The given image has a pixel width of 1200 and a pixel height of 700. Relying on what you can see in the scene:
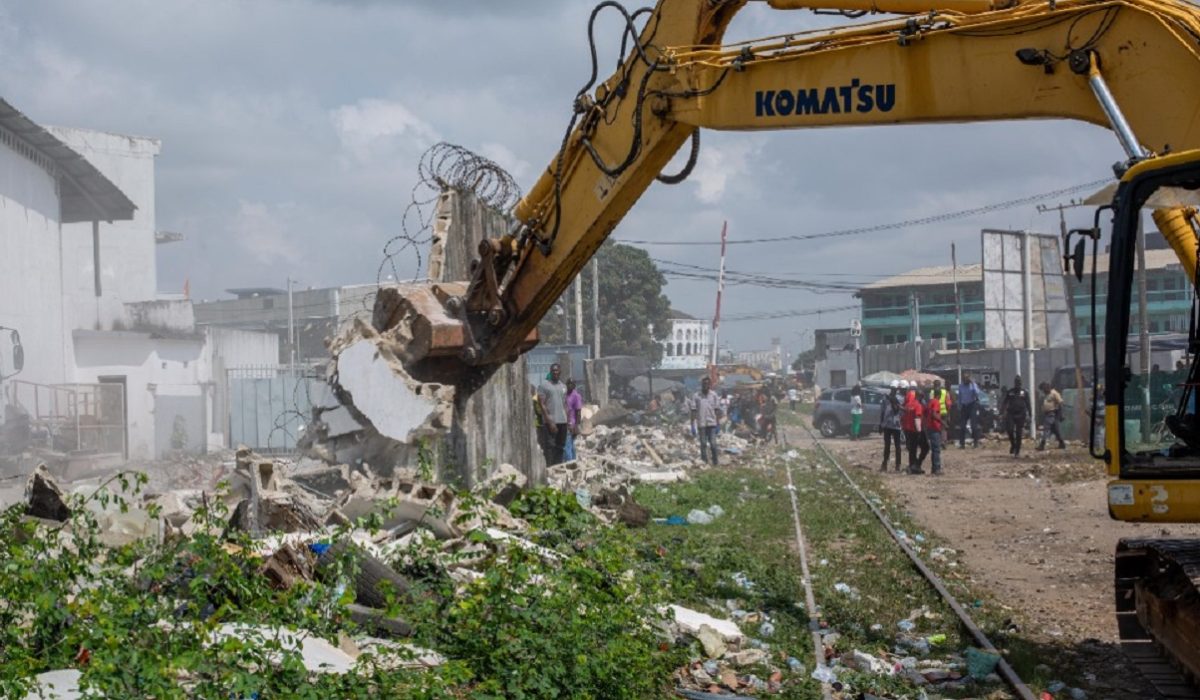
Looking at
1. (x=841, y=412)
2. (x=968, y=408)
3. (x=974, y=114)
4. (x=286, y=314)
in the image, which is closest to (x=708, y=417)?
(x=968, y=408)

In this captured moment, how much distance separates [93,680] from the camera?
15.8 feet

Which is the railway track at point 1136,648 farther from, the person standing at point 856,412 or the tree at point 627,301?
the tree at point 627,301

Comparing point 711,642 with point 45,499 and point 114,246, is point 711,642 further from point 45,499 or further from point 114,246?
point 114,246

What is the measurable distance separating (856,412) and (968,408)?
929cm

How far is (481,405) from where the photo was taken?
14.5m

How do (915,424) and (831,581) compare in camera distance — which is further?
(915,424)

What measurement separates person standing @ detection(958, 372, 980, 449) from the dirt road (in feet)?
7.16

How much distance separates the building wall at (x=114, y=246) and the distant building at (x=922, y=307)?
4372 centimetres

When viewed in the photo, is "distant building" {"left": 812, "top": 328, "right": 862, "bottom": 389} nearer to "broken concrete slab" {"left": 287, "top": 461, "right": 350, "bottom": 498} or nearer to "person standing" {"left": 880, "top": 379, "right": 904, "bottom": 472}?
"person standing" {"left": 880, "top": 379, "right": 904, "bottom": 472}

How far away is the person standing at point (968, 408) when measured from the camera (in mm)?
31781

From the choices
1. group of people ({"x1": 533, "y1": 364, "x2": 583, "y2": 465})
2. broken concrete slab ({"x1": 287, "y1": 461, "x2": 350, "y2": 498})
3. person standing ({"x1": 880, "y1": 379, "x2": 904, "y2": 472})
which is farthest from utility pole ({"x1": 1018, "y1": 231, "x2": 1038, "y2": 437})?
broken concrete slab ({"x1": 287, "y1": 461, "x2": 350, "y2": 498})

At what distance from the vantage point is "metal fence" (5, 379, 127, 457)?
2341 cm

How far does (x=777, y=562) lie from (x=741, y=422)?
27.7m

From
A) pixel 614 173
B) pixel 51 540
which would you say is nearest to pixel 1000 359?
pixel 614 173
